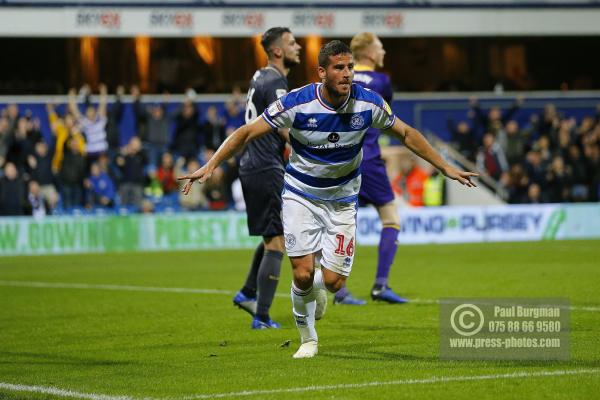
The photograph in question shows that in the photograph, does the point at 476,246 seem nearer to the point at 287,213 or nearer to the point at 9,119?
the point at 9,119

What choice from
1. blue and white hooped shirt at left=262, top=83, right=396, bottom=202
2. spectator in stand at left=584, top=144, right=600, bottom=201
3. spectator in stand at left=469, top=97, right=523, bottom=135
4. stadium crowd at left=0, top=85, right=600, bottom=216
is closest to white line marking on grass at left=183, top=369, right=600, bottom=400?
blue and white hooped shirt at left=262, top=83, right=396, bottom=202

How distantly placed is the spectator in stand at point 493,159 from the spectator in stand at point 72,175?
947 centimetres

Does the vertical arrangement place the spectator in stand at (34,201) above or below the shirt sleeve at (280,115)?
below

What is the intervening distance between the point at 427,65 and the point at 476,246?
10.4 m

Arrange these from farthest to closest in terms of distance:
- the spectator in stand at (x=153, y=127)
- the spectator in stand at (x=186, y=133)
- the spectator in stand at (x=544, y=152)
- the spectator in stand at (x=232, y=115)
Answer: the spectator in stand at (x=544, y=152), the spectator in stand at (x=232, y=115), the spectator in stand at (x=153, y=127), the spectator in stand at (x=186, y=133)

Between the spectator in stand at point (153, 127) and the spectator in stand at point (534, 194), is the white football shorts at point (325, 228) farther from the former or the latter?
the spectator in stand at point (534, 194)

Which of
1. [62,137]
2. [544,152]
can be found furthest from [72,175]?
[544,152]

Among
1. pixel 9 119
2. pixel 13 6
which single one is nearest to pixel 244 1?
pixel 13 6

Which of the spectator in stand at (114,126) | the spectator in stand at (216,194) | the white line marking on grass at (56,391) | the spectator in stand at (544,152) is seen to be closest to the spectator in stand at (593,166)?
the spectator in stand at (544,152)

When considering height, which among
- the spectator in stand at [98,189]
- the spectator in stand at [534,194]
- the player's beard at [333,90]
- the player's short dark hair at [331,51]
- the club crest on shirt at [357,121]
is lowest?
the spectator in stand at [534,194]

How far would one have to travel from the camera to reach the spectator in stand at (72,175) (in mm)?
24078

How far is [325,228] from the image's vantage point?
27.1ft

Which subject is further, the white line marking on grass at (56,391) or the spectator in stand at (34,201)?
the spectator in stand at (34,201)

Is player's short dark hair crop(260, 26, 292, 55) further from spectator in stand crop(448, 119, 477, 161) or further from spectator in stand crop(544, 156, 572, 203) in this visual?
spectator in stand crop(448, 119, 477, 161)
